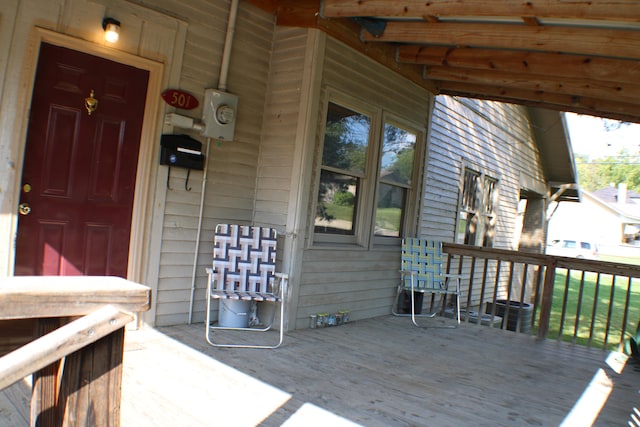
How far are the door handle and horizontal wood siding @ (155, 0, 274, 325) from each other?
0.93m

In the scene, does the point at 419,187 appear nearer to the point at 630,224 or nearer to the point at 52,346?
the point at 52,346

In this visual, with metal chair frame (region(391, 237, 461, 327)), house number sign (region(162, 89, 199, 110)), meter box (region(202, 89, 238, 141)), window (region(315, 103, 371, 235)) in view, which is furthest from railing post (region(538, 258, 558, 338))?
house number sign (region(162, 89, 199, 110))

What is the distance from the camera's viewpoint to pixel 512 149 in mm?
9352

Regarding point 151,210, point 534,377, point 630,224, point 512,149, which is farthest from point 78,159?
point 630,224

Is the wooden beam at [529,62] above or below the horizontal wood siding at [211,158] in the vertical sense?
above

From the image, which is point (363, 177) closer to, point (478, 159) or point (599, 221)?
point (478, 159)

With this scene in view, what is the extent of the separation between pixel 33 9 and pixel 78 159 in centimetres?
96

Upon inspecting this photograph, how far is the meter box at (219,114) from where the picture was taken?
3754mm

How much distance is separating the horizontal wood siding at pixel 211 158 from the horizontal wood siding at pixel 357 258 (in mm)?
618

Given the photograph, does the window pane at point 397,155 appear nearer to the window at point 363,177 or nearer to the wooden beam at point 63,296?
the window at point 363,177

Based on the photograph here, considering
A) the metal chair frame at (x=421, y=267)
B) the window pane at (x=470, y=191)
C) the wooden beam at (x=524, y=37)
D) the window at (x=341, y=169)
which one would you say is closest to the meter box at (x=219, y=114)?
the window at (x=341, y=169)

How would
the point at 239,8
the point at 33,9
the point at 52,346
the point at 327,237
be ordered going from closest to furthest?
1. the point at 52,346
2. the point at 33,9
3. the point at 239,8
4. the point at 327,237

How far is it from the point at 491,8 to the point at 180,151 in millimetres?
2491

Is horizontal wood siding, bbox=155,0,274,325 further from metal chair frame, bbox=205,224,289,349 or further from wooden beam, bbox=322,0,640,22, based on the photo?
wooden beam, bbox=322,0,640,22
